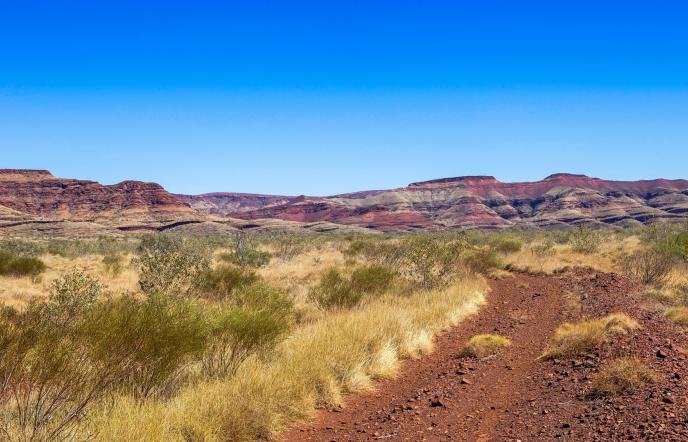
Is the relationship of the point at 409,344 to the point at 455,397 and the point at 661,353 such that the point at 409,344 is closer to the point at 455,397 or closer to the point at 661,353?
the point at 455,397

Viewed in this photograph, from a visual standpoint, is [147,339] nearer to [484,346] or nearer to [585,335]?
[484,346]

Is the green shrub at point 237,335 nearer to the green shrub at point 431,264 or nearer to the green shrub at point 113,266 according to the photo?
the green shrub at point 431,264

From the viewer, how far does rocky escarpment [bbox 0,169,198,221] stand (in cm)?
13525

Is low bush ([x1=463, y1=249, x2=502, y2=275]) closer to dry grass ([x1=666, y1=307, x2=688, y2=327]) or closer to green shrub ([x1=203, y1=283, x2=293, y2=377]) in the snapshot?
dry grass ([x1=666, y1=307, x2=688, y2=327])

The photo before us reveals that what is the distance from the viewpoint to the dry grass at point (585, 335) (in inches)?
372

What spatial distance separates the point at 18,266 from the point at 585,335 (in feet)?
79.6

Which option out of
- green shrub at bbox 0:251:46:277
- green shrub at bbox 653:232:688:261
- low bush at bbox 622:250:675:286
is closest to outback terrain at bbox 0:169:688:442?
low bush at bbox 622:250:675:286

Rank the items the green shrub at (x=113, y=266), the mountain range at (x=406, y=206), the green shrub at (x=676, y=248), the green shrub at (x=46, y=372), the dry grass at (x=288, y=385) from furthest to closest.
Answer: the mountain range at (x=406, y=206)
the green shrub at (x=113, y=266)
the green shrub at (x=676, y=248)
the dry grass at (x=288, y=385)
the green shrub at (x=46, y=372)

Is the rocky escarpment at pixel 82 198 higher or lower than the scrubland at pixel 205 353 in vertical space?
higher

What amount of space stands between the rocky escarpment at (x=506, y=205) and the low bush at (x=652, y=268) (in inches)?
4109

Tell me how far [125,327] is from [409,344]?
6298mm

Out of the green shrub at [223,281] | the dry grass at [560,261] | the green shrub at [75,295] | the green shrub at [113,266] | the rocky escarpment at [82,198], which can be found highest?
the rocky escarpment at [82,198]

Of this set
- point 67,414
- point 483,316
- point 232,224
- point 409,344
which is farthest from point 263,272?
point 232,224

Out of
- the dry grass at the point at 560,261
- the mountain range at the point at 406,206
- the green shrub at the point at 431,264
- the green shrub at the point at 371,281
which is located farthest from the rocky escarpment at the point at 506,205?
the green shrub at the point at 371,281
